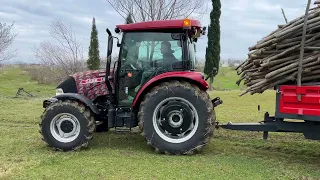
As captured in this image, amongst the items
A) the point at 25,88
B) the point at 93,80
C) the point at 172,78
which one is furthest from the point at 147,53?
the point at 25,88

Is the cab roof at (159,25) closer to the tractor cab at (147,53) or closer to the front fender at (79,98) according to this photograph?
the tractor cab at (147,53)

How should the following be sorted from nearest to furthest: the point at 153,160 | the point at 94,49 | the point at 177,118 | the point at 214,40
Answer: the point at 153,160
the point at 177,118
the point at 214,40
the point at 94,49

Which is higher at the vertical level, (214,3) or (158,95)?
(214,3)

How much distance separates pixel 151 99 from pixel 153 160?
106cm

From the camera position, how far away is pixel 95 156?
20.3 feet

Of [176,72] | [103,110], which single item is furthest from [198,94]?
[103,110]

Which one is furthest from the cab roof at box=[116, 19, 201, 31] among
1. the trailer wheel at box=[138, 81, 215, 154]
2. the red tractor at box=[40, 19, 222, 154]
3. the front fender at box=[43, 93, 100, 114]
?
the front fender at box=[43, 93, 100, 114]

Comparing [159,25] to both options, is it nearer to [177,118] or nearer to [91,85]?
[177,118]

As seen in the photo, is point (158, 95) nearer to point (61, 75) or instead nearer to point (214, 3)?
point (214, 3)

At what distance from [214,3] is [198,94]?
2318 centimetres

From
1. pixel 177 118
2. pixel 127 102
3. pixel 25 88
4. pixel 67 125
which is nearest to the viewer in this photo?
pixel 177 118

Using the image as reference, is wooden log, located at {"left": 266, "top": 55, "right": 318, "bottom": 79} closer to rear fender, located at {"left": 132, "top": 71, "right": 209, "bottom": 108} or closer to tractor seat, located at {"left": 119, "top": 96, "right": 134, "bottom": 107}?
rear fender, located at {"left": 132, "top": 71, "right": 209, "bottom": 108}

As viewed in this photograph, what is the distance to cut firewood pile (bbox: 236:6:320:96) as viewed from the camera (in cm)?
561

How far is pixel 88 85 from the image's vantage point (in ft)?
23.5
